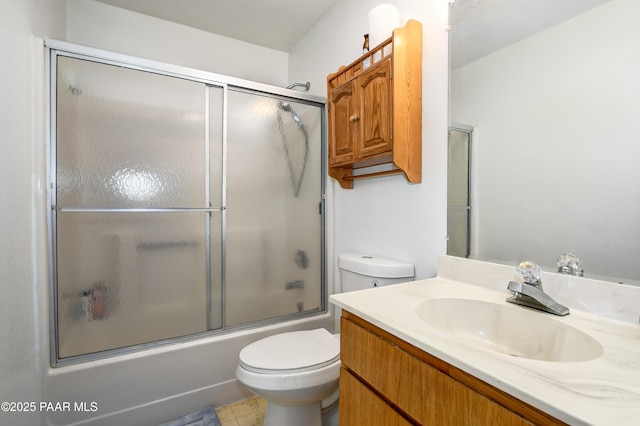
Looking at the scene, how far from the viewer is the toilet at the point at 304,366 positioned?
112 cm

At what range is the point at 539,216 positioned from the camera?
0.90 m

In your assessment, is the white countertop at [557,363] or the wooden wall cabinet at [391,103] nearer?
the white countertop at [557,363]

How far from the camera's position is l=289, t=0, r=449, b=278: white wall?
3.95 ft

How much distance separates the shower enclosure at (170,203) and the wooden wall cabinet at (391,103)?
0.59 m

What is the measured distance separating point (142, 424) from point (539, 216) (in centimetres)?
194

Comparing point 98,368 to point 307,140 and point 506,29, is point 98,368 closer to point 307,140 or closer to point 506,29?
point 307,140

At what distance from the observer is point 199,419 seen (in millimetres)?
1447

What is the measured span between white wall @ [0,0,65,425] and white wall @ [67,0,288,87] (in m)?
0.61

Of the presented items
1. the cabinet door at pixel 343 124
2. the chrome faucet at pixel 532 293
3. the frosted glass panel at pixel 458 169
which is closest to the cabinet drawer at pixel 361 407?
the chrome faucet at pixel 532 293

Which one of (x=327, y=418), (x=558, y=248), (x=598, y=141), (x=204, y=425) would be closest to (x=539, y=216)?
(x=558, y=248)

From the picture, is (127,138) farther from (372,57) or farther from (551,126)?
(551,126)

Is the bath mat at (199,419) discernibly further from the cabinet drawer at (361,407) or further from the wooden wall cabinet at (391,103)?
the wooden wall cabinet at (391,103)

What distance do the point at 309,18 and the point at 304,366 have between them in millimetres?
2193

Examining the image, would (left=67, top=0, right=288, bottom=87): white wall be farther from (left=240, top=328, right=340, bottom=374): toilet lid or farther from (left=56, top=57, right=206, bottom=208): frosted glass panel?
(left=240, top=328, right=340, bottom=374): toilet lid
